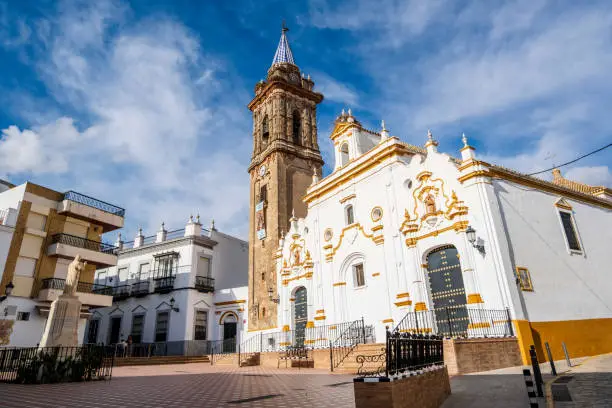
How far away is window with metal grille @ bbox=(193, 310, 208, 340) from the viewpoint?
2886 cm

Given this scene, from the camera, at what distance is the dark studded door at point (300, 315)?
23.2 metres

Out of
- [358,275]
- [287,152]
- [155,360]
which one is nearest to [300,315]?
[358,275]

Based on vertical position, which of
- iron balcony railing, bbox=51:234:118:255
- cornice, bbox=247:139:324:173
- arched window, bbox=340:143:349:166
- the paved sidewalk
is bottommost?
the paved sidewalk

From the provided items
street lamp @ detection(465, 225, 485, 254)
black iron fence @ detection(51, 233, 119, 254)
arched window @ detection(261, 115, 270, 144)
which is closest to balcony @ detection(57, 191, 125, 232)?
black iron fence @ detection(51, 233, 119, 254)

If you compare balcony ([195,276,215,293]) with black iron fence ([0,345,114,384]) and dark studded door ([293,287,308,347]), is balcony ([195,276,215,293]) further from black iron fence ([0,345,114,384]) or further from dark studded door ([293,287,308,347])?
black iron fence ([0,345,114,384])

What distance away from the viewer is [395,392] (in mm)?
5055

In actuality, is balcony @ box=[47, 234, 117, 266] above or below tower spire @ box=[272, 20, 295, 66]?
below

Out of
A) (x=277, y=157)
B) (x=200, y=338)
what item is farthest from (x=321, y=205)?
(x=200, y=338)

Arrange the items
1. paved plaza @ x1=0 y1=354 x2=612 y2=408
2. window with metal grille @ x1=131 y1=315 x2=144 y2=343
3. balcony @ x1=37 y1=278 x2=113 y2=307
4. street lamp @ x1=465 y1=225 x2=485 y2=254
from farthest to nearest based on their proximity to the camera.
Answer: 1. window with metal grille @ x1=131 y1=315 x2=144 y2=343
2. balcony @ x1=37 y1=278 x2=113 y2=307
3. street lamp @ x1=465 y1=225 x2=485 y2=254
4. paved plaza @ x1=0 y1=354 x2=612 y2=408

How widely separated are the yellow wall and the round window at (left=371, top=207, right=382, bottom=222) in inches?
322

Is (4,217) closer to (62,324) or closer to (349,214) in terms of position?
(62,324)

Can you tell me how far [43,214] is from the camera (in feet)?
78.4

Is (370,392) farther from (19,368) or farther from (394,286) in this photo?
(394,286)

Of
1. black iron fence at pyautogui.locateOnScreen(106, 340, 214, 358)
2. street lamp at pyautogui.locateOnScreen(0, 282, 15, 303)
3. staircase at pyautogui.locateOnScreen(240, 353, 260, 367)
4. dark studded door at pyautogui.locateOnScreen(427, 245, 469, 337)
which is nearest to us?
dark studded door at pyautogui.locateOnScreen(427, 245, 469, 337)
